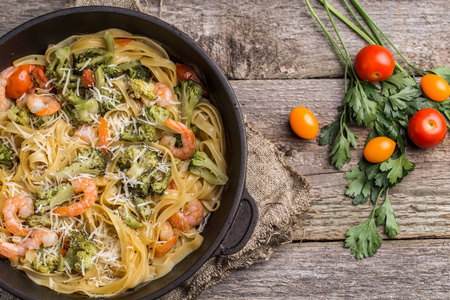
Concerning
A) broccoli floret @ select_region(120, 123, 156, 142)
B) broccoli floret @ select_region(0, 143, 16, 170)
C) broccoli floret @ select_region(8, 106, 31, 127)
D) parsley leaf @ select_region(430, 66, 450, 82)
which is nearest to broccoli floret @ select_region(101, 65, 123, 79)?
broccoli floret @ select_region(120, 123, 156, 142)

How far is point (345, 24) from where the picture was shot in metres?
3.96

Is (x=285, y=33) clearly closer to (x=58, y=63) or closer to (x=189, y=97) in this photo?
(x=189, y=97)

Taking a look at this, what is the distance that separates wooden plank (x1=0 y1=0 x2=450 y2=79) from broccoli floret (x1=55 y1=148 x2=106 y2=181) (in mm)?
1486

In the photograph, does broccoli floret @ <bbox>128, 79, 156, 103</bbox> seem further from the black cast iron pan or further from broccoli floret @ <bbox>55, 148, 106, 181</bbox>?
broccoli floret @ <bbox>55, 148, 106, 181</bbox>

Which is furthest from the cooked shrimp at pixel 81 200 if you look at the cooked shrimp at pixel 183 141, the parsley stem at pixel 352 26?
the parsley stem at pixel 352 26

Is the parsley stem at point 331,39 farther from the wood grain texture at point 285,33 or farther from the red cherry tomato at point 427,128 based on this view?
the red cherry tomato at point 427,128

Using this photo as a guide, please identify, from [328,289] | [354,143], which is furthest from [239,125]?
[328,289]

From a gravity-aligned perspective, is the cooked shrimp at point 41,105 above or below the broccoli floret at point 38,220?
above

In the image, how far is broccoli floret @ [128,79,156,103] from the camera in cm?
327

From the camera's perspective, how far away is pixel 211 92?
3.51 m

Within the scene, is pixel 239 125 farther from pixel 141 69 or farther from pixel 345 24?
pixel 345 24

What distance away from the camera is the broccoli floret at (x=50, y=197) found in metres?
3.07

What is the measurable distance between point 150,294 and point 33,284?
1.00m

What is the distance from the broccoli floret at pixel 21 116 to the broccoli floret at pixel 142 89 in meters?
0.86
